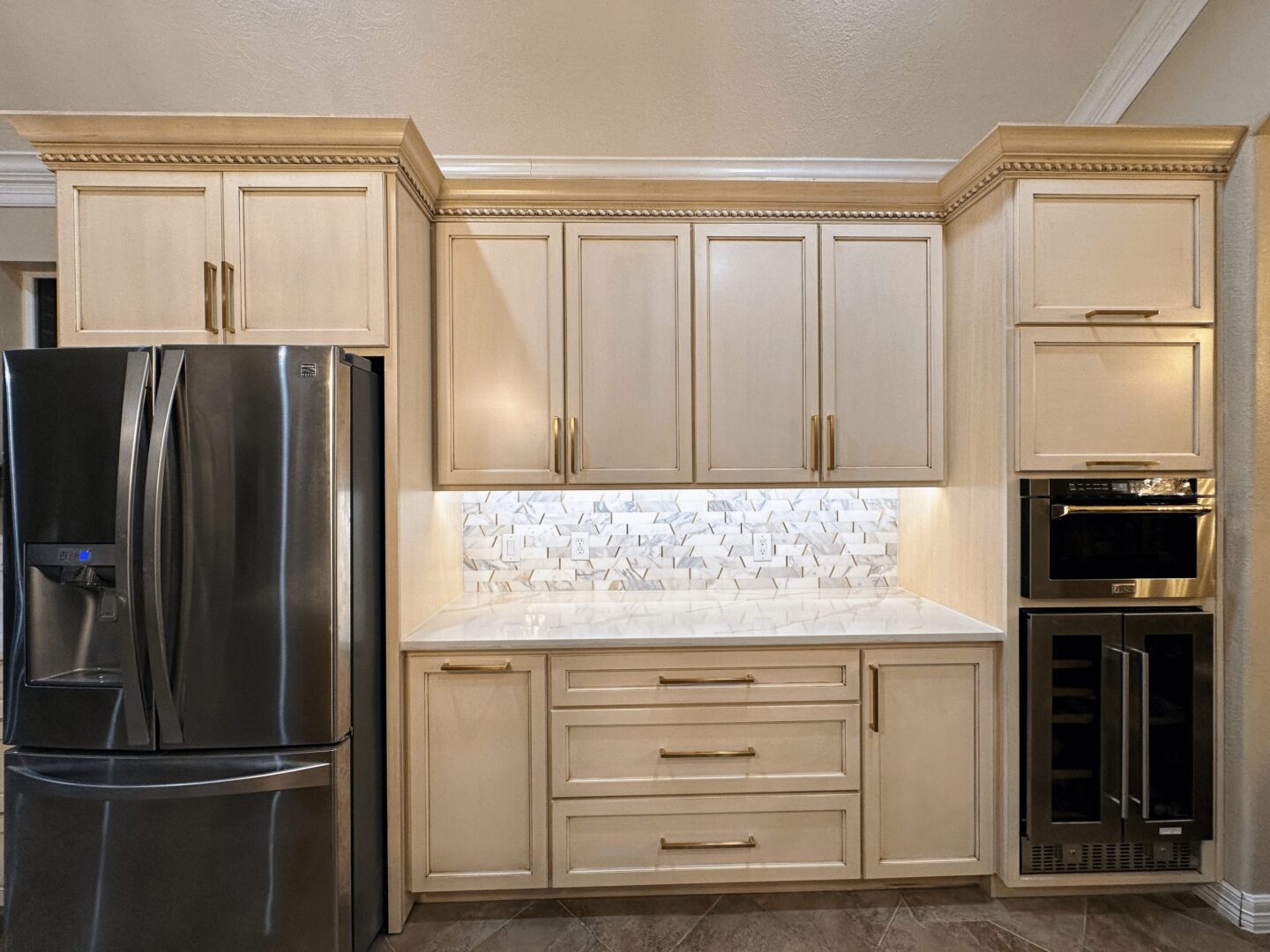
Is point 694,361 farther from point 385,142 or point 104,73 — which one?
point 104,73

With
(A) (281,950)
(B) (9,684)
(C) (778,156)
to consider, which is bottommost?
(A) (281,950)

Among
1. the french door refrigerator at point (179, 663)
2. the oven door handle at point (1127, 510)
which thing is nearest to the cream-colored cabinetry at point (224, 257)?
the french door refrigerator at point (179, 663)

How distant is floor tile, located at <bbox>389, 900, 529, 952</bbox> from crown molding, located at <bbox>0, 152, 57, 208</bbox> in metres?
2.98

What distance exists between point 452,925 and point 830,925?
117 cm

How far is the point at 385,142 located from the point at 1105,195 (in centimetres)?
218

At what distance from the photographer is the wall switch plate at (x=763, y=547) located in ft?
9.27

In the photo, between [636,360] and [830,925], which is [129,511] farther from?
[830,925]

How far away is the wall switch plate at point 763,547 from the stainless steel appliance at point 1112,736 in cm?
98

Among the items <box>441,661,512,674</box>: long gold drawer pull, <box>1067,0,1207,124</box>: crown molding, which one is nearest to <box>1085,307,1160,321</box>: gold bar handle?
<box>1067,0,1207,124</box>: crown molding

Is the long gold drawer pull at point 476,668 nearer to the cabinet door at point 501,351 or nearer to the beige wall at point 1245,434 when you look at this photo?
the cabinet door at point 501,351

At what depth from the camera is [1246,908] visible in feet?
6.76

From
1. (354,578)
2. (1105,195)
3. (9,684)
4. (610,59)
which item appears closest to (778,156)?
(610,59)

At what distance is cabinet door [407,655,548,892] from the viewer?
6.95ft

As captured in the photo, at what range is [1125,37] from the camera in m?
2.38
